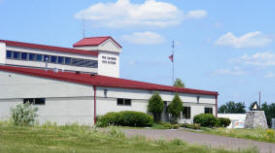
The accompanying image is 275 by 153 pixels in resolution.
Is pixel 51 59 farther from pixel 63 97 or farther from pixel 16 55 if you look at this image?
pixel 63 97

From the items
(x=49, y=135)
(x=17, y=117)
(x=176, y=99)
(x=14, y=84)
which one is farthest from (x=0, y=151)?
(x=176, y=99)

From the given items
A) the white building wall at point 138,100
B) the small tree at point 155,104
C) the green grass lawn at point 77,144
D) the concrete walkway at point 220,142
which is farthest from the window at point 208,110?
the green grass lawn at point 77,144

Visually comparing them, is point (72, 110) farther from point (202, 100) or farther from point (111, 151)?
point (111, 151)

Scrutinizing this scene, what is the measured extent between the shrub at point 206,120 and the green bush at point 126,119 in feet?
27.5

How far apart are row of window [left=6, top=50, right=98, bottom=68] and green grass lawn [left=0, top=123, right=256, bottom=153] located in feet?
98.7

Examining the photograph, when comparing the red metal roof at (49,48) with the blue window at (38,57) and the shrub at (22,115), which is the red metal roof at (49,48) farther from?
the shrub at (22,115)

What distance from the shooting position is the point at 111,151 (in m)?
19.5

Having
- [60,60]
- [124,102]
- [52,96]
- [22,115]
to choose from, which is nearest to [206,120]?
[124,102]

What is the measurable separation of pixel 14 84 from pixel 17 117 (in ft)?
32.3

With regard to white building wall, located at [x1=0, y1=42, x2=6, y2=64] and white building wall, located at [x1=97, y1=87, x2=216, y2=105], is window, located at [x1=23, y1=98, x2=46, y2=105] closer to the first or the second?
white building wall, located at [x1=97, y1=87, x2=216, y2=105]

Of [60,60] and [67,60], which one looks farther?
[67,60]

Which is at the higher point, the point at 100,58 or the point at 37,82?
the point at 100,58

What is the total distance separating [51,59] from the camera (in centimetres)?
5819

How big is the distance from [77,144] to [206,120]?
90.3 ft
